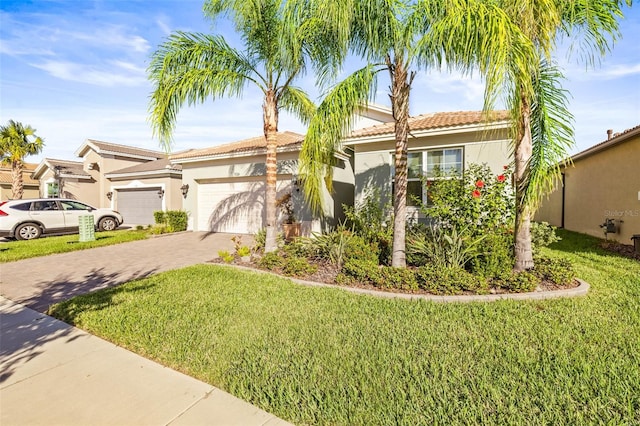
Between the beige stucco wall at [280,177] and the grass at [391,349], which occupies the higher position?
the beige stucco wall at [280,177]

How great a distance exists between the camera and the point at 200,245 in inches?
432

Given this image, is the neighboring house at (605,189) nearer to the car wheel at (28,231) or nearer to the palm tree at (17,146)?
the car wheel at (28,231)

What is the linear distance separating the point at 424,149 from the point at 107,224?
15048 mm

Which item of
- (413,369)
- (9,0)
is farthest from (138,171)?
(413,369)

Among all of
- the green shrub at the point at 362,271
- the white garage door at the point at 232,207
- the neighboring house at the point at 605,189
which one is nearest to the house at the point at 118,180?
the white garage door at the point at 232,207

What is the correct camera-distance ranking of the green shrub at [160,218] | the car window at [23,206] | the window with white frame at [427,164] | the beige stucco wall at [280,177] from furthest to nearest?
the green shrub at [160,218], the car window at [23,206], the beige stucco wall at [280,177], the window with white frame at [427,164]

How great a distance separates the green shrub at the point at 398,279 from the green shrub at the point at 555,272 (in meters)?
2.37

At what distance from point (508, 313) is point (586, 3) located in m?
5.69

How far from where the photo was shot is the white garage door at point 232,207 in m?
12.9

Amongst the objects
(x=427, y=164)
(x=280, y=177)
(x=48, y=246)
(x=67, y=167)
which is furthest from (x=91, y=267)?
(x=67, y=167)

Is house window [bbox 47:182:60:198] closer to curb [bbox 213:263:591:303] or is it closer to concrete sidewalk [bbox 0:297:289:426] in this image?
concrete sidewalk [bbox 0:297:289:426]

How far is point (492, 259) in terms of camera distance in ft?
18.7

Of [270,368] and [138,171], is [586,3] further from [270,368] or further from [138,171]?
[138,171]

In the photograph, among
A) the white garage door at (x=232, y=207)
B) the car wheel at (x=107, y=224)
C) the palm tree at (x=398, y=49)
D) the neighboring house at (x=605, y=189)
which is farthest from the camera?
the car wheel at (x=107, y=224)
